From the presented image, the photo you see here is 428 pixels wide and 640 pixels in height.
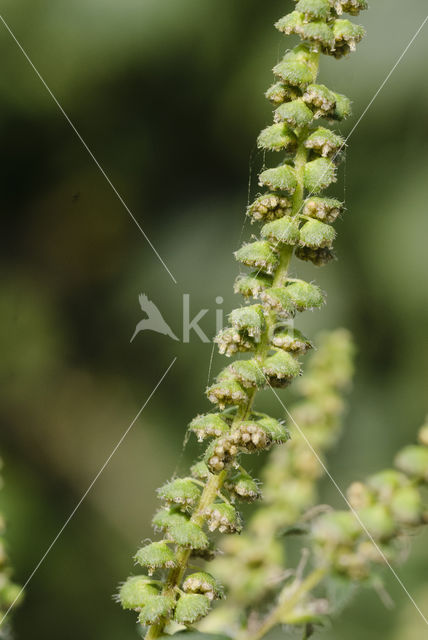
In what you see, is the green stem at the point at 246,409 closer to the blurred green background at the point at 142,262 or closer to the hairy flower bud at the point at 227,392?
the hairy flower bud at the point at 227,392

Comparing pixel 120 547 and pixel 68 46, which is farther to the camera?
pixel 68 46

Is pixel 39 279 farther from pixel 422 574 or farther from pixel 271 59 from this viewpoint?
pixel 422 574

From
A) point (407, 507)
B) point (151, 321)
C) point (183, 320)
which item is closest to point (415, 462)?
point (407, 507)

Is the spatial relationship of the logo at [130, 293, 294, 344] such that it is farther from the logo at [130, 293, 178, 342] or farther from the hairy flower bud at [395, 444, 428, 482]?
the hairy flower bud at [395, 444, 428, 482]

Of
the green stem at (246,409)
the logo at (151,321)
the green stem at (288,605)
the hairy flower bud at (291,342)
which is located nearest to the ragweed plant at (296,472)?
the green stem at (288,605)

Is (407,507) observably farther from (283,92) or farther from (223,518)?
(283,92)

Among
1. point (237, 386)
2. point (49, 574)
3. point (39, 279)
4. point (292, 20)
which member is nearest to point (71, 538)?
point (49, 574)

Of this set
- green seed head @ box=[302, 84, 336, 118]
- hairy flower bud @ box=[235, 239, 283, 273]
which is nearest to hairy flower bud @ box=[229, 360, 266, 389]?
hairy flower bud @ box=[235, 239, 283, 273]
